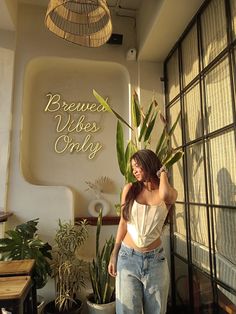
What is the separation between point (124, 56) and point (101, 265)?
2.39 metres

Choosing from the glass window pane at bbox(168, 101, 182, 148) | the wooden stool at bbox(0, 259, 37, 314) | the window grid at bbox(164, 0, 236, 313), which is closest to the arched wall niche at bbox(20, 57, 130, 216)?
the glass window pane at bbox(168, 101, 182, 148)

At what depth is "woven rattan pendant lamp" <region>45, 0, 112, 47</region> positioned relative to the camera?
5.74 feet

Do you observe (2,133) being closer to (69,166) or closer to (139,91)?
(69,166)

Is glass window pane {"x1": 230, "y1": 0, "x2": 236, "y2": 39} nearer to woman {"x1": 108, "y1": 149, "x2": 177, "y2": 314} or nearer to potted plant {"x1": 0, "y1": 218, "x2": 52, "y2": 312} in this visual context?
woman {"x1": 108, "y1": 149, "x2": 177, "y2": 314}

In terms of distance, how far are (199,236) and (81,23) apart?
193cm

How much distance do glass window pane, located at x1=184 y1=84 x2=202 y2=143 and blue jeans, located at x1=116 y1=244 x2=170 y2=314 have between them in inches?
45.0

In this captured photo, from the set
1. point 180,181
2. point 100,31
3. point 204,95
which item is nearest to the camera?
point 100,31

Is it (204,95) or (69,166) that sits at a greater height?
(204,95)

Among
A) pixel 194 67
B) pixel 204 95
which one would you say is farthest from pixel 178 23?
pixel 204 95

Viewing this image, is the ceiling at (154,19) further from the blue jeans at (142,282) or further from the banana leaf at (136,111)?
the blue jeans at (142,282)

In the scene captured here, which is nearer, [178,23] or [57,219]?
[178,23]

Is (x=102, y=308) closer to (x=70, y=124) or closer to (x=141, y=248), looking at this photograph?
(x=141, y=248)

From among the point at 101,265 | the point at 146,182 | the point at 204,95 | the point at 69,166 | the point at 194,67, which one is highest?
the point at 194,67

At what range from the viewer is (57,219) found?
8.69 feet
